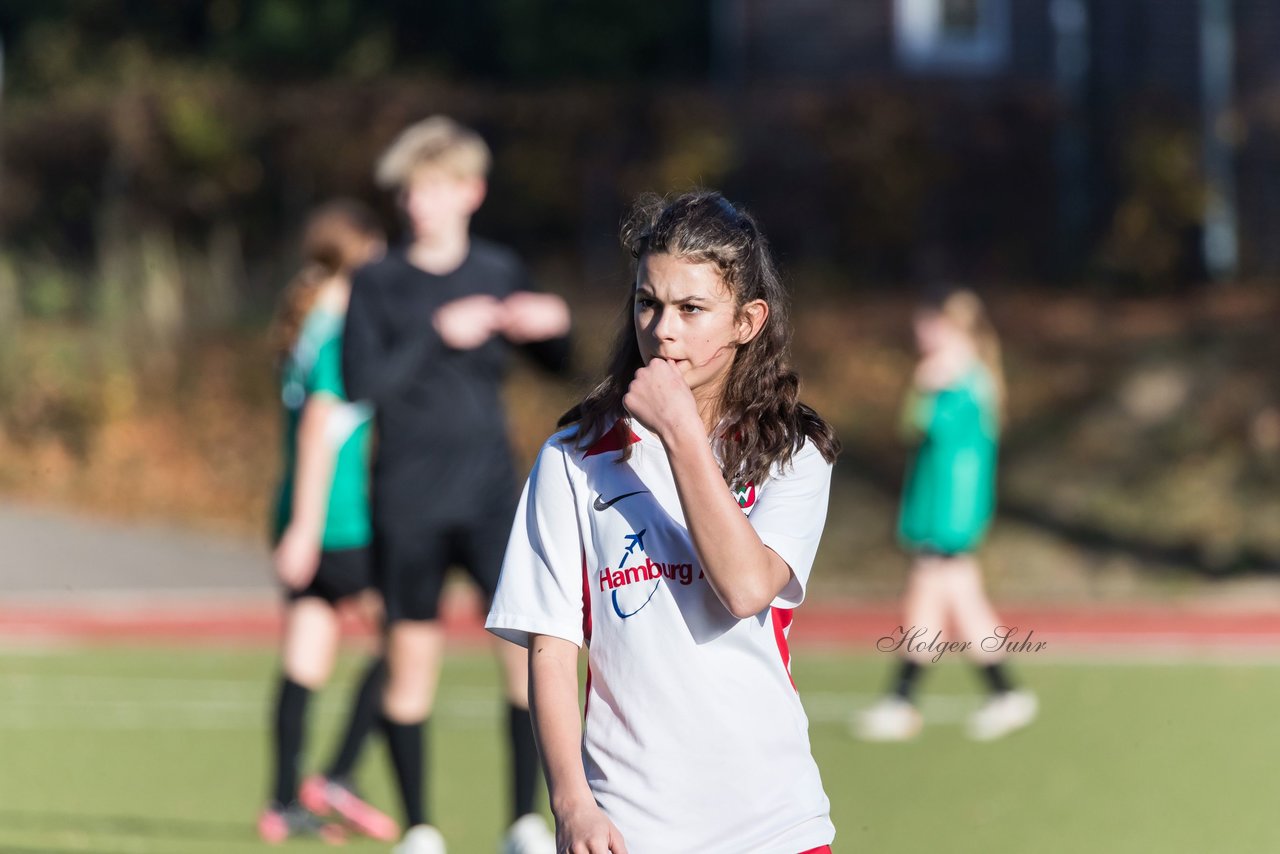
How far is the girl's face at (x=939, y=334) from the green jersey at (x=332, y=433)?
3.13 metres

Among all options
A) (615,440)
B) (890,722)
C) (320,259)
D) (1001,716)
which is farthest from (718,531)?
(1001,716)

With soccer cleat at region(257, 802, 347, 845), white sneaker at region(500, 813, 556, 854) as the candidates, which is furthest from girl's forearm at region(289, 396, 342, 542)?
white sneaker at region(500, 813, 556, 854)

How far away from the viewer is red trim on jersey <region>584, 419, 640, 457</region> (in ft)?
10.6

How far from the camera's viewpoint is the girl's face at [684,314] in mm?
3117

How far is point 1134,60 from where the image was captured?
22031 mm

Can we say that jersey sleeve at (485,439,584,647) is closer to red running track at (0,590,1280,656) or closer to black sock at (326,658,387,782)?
black sock at (326,658,387,782)

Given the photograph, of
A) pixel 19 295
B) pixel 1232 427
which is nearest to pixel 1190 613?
pixel 1232 427

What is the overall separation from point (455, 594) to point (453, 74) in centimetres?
1298

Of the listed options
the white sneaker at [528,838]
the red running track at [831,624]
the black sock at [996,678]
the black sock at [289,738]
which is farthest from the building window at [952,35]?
the white sneaker at [528,838]

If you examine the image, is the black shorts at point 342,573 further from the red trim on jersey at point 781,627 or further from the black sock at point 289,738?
the red trim on jersey at point 781,627

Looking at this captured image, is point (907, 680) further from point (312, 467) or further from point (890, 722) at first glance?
point (312, 467)

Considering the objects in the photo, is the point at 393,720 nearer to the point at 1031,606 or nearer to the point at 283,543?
the point at 283,543

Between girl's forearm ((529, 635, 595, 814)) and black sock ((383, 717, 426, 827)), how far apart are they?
299 cm

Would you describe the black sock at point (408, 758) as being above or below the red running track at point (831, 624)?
above
